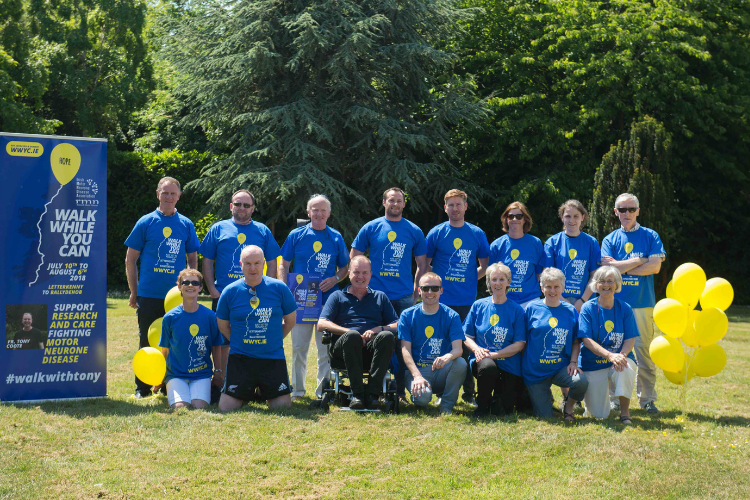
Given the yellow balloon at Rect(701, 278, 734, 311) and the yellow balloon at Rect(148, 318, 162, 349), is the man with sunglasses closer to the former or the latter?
the yellow balloon at Rect(148, 318, 162, 349)

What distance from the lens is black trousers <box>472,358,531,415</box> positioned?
550 cm

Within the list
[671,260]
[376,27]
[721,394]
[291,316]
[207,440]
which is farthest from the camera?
[671,260]

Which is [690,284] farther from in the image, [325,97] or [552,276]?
[325,97]

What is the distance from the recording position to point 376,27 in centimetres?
1605

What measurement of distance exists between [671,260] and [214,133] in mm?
13683

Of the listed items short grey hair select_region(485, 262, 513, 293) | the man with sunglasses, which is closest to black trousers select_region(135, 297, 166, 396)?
the man with sunglasses

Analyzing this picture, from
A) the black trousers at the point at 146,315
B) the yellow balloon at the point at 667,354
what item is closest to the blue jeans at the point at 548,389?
the yellow balloon at the point at 667,354

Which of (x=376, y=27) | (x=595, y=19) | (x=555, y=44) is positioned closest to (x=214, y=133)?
(x=376, y=27)

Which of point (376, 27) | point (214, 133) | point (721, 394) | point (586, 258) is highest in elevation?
point (376, 27)

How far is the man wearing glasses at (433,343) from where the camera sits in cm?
559

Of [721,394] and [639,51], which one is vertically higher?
[639,51]

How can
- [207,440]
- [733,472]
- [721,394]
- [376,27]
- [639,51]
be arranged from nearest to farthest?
[733,472] → [207,440] → [721,394] → [376,27] → [639,51]

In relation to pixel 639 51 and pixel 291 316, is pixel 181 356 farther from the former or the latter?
pixel 639 51

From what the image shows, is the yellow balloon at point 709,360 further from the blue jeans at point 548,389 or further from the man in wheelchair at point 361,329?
the man in wheelchair at point 361,329
